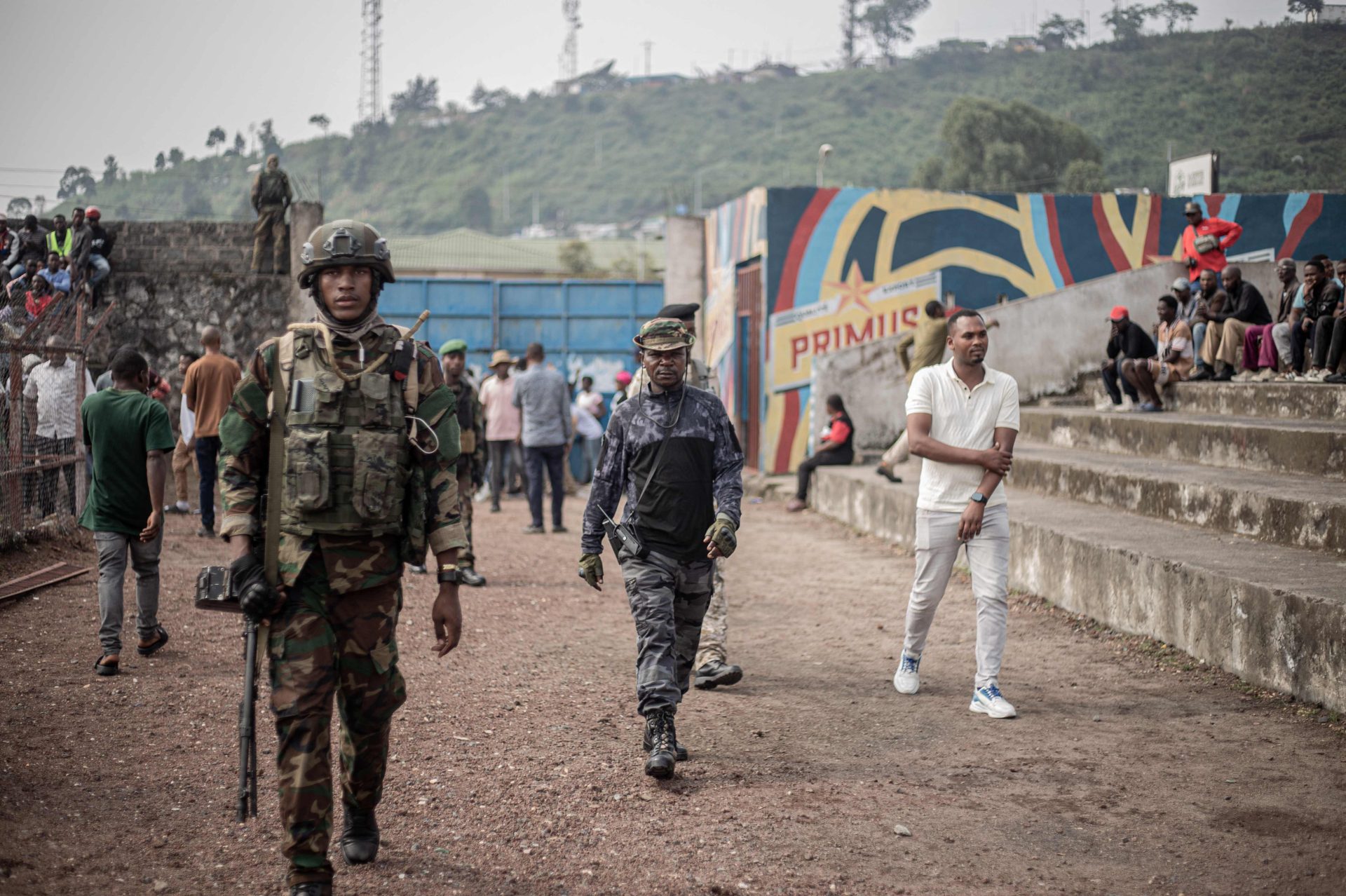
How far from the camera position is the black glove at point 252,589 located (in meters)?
3.70

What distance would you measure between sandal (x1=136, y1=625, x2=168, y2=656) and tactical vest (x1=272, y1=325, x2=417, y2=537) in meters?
4.18

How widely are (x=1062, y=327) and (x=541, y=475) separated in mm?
7504

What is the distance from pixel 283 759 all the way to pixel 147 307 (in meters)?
19.5

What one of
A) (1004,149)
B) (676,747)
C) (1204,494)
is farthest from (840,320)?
(1004,149)

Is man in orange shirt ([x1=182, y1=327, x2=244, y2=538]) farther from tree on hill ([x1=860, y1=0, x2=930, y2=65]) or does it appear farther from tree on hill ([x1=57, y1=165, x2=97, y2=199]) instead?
tree on hill ([x1=860, y1=0, x2=930, y2=65])

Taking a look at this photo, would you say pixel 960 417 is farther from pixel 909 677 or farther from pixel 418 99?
pixel 418 99

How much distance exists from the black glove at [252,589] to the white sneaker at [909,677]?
155 inches

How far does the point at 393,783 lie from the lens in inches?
199

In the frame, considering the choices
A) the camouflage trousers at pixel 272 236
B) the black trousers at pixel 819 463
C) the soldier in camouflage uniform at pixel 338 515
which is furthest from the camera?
the camouflage trousers at pixel 272 236

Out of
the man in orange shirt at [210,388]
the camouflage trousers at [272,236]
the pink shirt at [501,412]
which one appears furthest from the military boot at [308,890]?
the camouflage trousers at [272,236]

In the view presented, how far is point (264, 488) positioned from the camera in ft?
12.9

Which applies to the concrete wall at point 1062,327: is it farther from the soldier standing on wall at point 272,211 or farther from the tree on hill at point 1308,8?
the soldier standing on wall at point 272,211

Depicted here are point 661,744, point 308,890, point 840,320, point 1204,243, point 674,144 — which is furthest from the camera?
point 674,144

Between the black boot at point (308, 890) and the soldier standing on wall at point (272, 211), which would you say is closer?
the black boot at point (308, 890)
